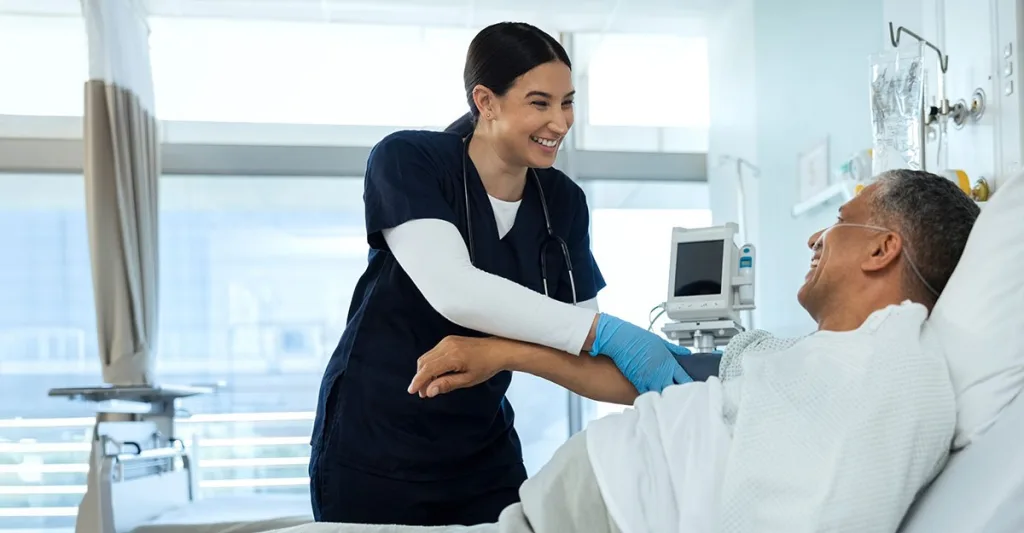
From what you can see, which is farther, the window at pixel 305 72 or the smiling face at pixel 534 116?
the window at pixel 305 72

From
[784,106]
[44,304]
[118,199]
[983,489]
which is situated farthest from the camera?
[44,304]

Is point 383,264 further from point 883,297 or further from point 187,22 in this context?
point 187,22

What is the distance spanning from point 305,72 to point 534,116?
10.5ft

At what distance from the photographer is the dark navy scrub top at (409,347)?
58.1 inches

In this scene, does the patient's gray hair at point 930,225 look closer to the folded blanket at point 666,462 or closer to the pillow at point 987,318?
the pillow at point 987,318

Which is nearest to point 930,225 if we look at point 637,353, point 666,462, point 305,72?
point 637,353

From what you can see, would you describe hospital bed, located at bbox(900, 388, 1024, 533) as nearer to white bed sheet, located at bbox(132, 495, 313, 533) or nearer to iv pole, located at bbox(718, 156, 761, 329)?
white bed sheet, located at bbox(132, 495, 313, 533)

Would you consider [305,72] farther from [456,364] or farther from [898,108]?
[456,364]

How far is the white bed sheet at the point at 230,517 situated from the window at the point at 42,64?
220 centimetres

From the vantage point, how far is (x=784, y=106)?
3654 millimetres

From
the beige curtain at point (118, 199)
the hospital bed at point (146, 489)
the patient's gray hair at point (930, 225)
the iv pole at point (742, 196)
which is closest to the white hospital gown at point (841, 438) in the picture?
the patient's gray hair at point (930, 225)

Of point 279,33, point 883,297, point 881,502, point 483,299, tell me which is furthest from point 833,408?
point 279,33

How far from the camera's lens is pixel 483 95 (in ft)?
5.20

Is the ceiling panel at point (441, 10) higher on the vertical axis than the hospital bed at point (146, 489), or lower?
higher
